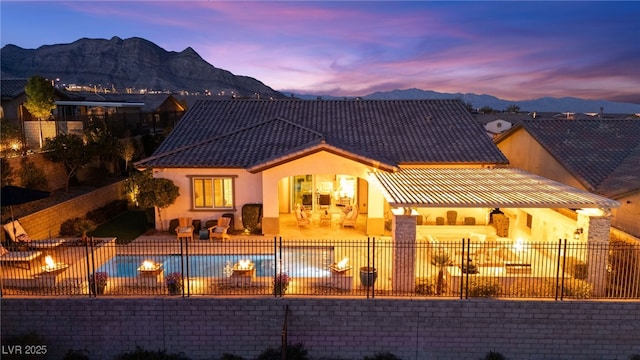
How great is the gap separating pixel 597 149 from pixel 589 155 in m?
1.10

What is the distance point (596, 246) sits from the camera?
14938mm

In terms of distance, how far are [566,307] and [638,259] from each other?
335cm

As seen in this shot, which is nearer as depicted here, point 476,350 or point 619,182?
point 476,350

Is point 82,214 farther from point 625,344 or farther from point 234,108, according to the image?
point 625,344

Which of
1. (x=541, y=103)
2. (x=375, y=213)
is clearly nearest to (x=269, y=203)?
(x=375, y=213)

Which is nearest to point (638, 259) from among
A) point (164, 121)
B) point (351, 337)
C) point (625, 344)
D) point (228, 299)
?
point (625, 344)

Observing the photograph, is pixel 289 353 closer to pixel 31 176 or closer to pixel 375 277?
pixel 375 277

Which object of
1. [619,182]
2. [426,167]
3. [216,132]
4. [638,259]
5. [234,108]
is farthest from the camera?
[234,108]

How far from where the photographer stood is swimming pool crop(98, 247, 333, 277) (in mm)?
15562

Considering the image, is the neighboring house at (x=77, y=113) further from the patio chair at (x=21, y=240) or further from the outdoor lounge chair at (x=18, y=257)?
the outdoor lounge chair at (x=18, y=257)

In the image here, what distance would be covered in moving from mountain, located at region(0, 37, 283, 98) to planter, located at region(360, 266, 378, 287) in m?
103

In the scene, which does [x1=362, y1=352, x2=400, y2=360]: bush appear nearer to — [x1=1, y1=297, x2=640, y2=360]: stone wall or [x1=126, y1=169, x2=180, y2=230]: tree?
[x1=1, y1=297, x2=640, y2=360]: stone wall

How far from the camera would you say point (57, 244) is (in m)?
17.0

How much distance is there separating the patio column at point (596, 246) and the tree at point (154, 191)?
16745mm
